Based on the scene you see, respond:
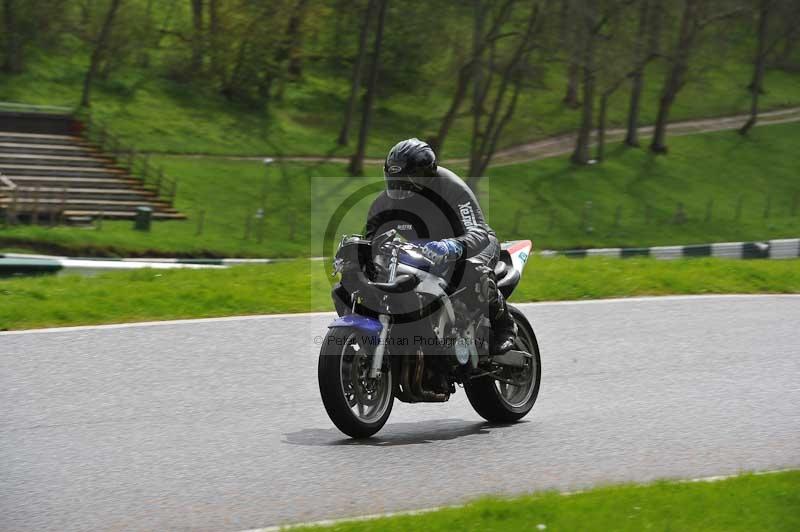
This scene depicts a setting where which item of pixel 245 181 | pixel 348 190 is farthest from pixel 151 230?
pixel 348 190

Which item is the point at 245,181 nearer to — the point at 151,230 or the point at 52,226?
the point at 151,230

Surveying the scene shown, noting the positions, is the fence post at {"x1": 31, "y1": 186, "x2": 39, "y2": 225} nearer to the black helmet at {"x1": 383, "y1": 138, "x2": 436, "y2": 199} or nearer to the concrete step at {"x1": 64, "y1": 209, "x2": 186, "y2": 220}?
the concrete step at {"x1": 64, "y1": 209, "x2": 186, "y2": 220}

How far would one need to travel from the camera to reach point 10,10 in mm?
49625

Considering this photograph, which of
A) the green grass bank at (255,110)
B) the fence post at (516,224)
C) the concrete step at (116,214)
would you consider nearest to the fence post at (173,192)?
the concrete step at (116,214)

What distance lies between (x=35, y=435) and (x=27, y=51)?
48.4m

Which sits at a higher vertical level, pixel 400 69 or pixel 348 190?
pixel 400 69

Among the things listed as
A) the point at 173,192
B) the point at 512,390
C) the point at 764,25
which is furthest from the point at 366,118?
the point at 512,390

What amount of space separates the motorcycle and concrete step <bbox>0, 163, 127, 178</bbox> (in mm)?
34889

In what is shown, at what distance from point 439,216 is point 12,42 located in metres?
45.9

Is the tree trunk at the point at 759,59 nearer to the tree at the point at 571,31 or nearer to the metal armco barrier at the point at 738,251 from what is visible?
the tree at the point at 571,31

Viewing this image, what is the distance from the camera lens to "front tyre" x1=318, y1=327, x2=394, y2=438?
22.3 ft

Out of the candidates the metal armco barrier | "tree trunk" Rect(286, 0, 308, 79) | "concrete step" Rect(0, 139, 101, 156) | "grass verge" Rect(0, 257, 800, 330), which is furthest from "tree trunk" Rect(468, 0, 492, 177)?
"grass verge" Rect(0, 257, 800, 330)

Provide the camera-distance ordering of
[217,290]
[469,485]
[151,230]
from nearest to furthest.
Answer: [469,485]
[217,290]
[151,230]

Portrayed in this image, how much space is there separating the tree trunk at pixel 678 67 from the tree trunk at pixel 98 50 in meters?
24.2
